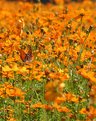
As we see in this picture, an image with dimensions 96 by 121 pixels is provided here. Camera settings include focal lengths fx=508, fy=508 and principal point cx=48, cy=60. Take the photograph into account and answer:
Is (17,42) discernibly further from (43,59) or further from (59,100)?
(59,100)

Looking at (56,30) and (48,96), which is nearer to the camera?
(48,96)


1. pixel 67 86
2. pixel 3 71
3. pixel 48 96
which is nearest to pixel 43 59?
pixel 67 86

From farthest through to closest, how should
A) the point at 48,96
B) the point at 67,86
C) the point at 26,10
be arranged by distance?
the point at 26,10 < the point at 67,86 < the point at 48,96

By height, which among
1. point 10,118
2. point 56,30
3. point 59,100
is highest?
point 56,30

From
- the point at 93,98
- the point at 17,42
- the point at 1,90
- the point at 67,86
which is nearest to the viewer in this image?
the point at 93,98

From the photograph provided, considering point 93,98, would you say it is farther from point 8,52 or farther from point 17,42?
point 17,42

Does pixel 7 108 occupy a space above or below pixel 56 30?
below
